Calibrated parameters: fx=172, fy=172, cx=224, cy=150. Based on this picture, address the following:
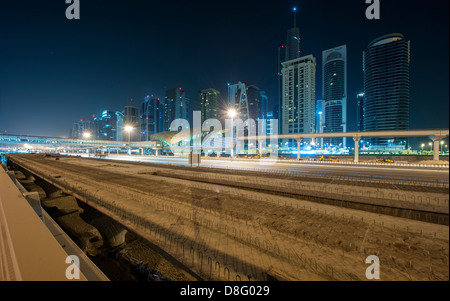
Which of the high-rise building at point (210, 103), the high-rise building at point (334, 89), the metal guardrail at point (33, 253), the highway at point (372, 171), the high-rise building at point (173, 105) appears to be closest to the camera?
the metal guardrail at point (33, 253)

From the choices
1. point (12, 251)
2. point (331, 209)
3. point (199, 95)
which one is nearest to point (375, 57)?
point (331, 209)

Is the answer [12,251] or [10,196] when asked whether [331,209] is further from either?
[10,196]

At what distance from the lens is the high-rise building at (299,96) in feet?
410

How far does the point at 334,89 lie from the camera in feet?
573

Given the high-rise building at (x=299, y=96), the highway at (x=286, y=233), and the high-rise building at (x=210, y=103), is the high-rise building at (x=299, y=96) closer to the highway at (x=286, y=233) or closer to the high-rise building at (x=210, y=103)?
the high-rise building at (x=210, y=103)

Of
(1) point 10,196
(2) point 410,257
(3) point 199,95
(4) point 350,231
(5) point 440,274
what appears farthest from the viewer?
(3) point 199,95

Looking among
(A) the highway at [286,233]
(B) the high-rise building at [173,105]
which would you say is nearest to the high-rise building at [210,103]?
(B) the high-rise building at [173,105]

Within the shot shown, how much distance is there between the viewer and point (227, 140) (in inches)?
1826

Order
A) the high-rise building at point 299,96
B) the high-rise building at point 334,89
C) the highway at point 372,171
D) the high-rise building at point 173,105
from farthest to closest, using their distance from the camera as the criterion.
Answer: the high-rise building at point 173,105 → the high-rise building at point 334,89 → the high-rise building at point 299,96 → the highway at point 372,171

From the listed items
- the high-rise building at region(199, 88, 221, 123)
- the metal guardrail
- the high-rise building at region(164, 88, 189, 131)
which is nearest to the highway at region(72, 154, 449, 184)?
the metal guardrail

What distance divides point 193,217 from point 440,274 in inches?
201

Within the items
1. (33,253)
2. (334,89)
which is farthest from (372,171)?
(334,89)

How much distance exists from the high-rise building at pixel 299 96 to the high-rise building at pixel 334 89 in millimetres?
49411

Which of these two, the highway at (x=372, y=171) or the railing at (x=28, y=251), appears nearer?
the railing at (x=28, y=251)
